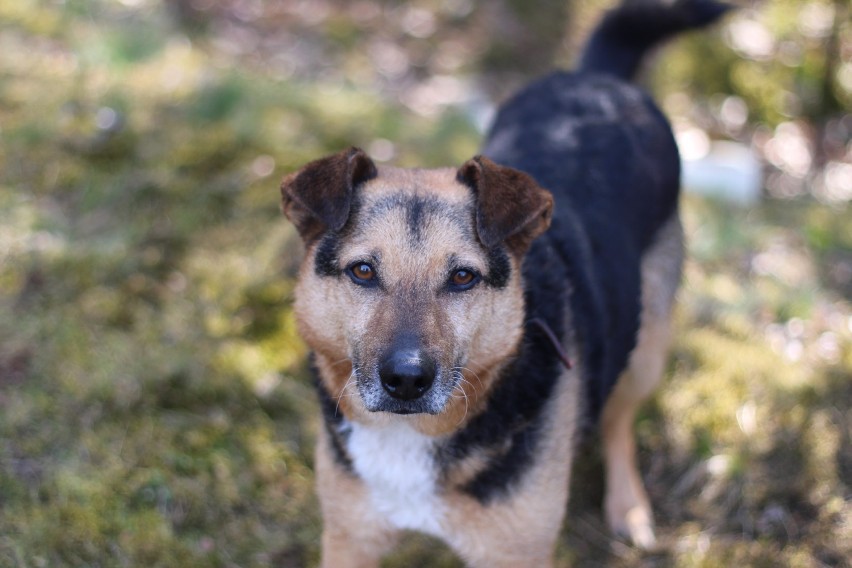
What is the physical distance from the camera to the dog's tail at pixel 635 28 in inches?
169

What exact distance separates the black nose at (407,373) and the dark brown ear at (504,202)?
53cm

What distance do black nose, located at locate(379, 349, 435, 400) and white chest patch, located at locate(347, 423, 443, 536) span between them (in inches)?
16.6

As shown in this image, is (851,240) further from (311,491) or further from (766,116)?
(311,491)

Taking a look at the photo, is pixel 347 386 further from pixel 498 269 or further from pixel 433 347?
pixel 498 269

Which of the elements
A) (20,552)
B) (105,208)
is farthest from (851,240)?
(20,552)

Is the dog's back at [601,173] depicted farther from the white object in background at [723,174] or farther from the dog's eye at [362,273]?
the white object in background at [723,174]

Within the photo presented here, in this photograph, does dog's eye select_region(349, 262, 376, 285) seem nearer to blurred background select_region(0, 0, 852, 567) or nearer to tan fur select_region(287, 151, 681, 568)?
tan fur select_region(287, 151, 681, 568)

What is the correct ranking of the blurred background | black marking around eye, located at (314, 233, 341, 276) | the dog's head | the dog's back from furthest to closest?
the blurred background → the dog's back → black marking around eye, located at (314, 233, 341, 276) → the dog's head

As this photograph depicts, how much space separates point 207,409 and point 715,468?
8.77ft

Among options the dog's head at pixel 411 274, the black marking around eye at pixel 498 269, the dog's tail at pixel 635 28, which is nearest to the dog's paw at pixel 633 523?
the dog's head at pixel 411 274

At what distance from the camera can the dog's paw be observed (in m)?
3.99

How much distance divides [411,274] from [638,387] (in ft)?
6.06

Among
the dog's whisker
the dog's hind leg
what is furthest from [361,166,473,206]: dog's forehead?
the dog's hind leg

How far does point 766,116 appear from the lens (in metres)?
8.21
